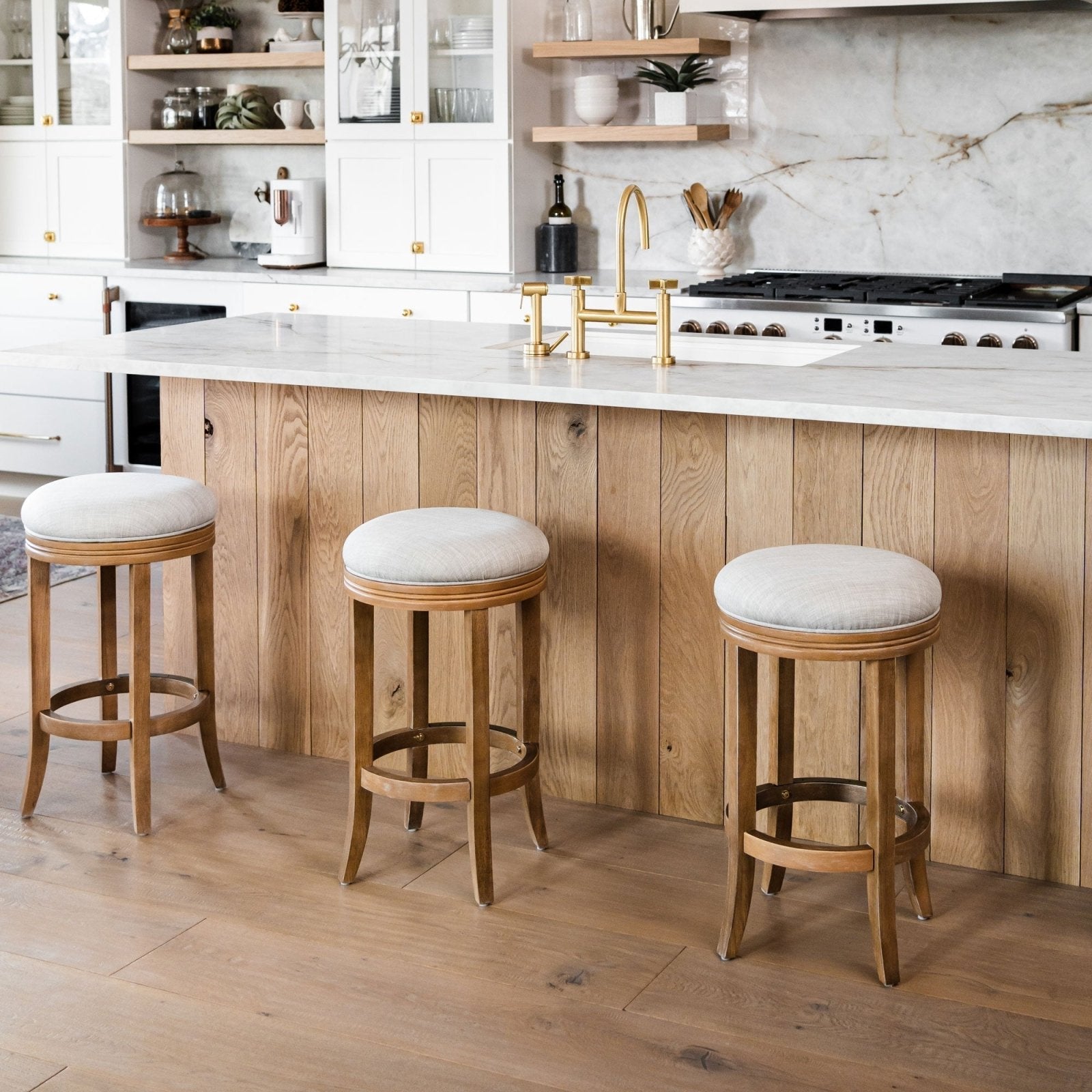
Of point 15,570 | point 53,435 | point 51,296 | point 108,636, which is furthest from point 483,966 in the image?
point 51,296

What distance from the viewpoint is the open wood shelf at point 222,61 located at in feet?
16.9

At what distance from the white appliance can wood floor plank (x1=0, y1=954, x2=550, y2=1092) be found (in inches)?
133

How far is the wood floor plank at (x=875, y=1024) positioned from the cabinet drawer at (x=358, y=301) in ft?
9.43

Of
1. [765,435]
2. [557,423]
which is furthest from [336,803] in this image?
[765,435]

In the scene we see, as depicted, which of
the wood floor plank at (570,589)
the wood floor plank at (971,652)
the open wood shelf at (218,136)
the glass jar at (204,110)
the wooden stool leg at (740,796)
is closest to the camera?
the wooden stool leg at (740,796)

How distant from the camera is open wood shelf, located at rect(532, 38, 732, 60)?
182 inches

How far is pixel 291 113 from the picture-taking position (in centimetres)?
532

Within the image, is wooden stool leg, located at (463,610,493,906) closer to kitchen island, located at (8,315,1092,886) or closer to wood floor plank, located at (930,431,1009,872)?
kitchen island, located at (8,315,1092,886)

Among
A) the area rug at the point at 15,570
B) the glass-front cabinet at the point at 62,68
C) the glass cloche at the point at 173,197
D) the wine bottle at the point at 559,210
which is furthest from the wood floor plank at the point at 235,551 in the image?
the glass-front cabinet at the point at 62,68

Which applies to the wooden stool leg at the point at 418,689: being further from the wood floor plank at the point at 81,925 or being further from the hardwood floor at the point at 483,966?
the wood floor plank at the point at 81,925

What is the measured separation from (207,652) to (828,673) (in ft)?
4.10

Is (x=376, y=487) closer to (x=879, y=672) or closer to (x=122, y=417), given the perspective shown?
(x=879, y=672)

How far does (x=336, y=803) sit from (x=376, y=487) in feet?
2.15

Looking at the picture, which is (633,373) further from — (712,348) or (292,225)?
(292,225)
